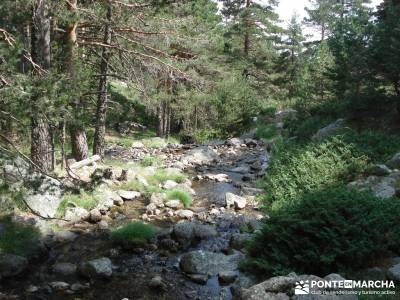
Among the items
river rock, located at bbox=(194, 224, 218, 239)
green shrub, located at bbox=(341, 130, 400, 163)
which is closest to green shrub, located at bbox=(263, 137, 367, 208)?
green shrub, located at bbox=(341, 130, 400, 163)

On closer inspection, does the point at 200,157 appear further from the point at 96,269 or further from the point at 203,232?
the point at 96,269

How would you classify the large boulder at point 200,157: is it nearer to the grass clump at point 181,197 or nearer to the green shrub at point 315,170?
the green shrub at point 315,170

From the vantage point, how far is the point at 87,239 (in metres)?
9.22

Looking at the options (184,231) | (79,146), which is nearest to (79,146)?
(79,146)

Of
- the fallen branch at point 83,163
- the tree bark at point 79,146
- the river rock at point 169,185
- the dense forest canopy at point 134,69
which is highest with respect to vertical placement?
the dense forest canopy at point 134,69

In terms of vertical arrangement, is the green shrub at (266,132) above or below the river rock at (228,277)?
above

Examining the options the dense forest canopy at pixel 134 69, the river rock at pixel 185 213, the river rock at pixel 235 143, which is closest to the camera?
the dense forest canopy at pixel 134 69

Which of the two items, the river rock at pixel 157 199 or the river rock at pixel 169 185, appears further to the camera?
the river rock at pixel 169 185

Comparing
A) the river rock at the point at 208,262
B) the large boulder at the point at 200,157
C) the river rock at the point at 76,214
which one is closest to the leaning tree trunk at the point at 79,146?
the river rock at the point at 76,214

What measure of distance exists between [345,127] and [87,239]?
35.7 feet

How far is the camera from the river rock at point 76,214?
1003cm

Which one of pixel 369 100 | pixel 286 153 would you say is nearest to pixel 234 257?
pixel 286 153

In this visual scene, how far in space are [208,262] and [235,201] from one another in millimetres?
4084

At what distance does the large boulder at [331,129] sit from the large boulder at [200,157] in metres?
5.06
